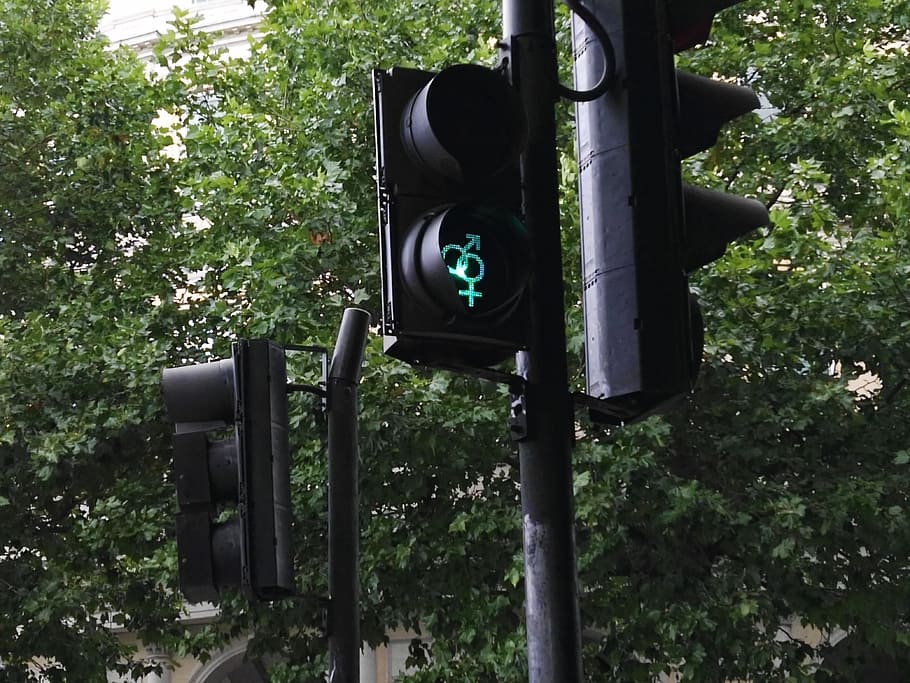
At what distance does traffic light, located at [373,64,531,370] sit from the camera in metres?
2.96

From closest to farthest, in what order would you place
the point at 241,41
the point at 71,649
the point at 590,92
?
1. the point at 590,92
2. the point at 71,649
3. the point at 241,41

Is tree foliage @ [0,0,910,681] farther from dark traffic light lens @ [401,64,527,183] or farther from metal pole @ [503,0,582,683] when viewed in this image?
dark traffic light lens @ [401,64,527,183]

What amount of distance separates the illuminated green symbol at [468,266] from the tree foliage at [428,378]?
898 centimetres

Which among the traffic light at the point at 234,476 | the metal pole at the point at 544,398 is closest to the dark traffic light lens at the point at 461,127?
the metal pole at the point at 544,398

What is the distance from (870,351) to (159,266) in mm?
7561

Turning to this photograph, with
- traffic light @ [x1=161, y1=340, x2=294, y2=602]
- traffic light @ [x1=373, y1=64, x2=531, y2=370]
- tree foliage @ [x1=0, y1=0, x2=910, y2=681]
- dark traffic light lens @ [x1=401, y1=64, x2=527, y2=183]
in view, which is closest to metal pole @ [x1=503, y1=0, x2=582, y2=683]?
traffic light @ [x1=373, y1=64, x2=531, y2=370]

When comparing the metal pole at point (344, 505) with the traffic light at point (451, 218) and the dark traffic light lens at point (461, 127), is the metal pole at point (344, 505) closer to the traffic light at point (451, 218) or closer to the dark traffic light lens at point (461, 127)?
the traffic light at point (451, 218)

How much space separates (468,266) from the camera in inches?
118

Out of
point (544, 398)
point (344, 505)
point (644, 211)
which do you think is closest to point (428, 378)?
point (344, 505)

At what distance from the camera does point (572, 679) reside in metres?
2.91

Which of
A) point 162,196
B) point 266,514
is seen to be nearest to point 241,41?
point 162,196

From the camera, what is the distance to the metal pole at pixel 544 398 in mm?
2951

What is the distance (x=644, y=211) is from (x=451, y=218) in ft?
1.47

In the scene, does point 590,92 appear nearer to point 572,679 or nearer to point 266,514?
point 572,679
